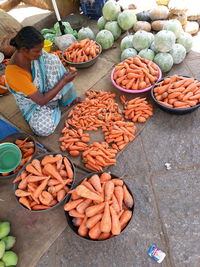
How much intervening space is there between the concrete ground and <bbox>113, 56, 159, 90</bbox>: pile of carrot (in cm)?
61

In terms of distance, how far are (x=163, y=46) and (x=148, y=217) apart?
2.52 metres

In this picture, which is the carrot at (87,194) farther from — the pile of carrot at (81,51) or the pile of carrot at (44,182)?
the pile of carrot at (81,51)

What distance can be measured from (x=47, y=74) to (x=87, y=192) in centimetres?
149

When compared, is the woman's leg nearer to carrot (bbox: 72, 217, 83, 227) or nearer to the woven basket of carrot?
carrot (bbox: 72, 217, 83, 227)

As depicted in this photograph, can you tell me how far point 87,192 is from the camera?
186 cm

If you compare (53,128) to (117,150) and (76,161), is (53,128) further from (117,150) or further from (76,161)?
(117,150)

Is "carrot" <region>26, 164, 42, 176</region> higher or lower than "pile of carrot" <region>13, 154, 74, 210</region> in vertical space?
higher

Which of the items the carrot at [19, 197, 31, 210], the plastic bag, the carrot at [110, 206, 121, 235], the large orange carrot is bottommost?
the carrot at [110, 206, 121, 235]

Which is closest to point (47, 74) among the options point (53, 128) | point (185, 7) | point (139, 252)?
point (53, 128)

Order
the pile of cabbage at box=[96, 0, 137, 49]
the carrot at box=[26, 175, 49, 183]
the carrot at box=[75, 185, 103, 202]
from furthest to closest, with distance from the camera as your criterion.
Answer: the pile of cabbage at box=[96, 0, 137, 49] → the carrot at box=[26, 175, 49, 183] → the carrot at box=[75, 185, 103, 202]

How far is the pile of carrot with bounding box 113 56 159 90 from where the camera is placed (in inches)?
118


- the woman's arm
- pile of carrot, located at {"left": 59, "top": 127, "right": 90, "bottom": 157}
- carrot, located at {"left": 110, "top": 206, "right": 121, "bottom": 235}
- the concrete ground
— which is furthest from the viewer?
pile of carrot, located at {"left": 59, "top": 127, "right": 90, "bottom": 157}

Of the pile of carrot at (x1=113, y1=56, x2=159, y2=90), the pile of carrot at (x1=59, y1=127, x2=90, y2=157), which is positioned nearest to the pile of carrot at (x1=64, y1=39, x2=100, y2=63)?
the pile of carrot at (x1=113, y1=56, x2=159, y2=90)

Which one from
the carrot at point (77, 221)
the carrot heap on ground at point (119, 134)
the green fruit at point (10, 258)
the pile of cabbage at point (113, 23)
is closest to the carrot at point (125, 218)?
the carrot at point (77, 221)
